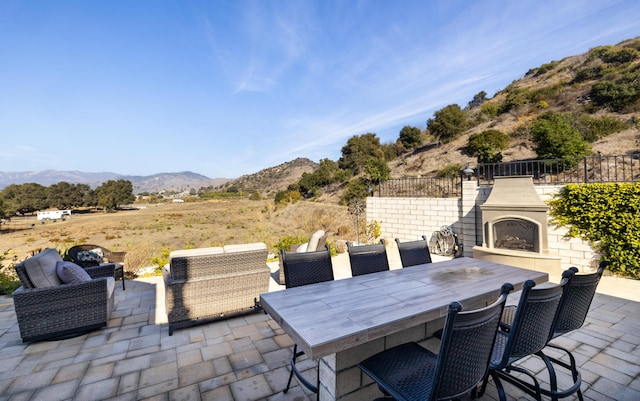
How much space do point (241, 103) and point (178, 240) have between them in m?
8.35

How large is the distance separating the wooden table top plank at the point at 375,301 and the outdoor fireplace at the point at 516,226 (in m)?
3.73

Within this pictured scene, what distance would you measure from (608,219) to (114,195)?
4310cm

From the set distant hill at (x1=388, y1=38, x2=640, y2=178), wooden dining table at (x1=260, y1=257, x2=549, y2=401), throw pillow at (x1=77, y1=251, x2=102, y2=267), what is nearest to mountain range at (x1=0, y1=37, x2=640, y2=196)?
distant hill at (x1=388, y1=38, x2=640, y2=178)

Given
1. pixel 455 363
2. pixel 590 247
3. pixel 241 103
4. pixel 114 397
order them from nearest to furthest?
1. pixel 455 363
2. pixel 114 397
3. pixel 590 247
4. pixel 241 103

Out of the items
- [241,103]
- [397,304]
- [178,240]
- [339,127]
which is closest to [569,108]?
[339,127]

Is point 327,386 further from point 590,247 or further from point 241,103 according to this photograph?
point 241,103

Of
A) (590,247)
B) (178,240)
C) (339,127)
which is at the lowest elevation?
(178,240)

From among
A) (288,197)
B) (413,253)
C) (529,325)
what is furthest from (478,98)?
(529,325)

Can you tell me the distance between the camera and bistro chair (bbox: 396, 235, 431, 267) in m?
3.00

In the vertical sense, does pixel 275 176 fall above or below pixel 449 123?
below

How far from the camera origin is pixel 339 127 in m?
14.3

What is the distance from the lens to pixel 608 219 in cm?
495

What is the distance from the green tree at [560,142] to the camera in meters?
9.16

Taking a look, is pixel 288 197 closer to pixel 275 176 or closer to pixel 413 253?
pixel 413 253
